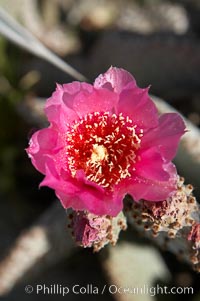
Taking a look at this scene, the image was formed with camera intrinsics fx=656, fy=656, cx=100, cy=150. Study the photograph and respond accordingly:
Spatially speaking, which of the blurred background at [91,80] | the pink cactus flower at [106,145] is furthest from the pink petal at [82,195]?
the blurred background at [91,80]

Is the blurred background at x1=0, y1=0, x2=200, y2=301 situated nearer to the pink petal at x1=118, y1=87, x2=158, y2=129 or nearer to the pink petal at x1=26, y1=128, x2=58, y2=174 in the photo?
the pink petal at x1=118, y1=87, x2=158, y2=129

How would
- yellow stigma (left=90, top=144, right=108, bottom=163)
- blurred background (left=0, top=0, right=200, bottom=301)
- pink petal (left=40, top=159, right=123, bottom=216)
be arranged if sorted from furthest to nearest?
blurred background (left=0, top=0, right=200, bottom=301) < yellow stigma (left=90, top=144, right=108, bottom=163) < pink petal (left=40, top=159, right=123, bottom=216)

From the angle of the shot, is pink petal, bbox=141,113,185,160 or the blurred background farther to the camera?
the blurred background

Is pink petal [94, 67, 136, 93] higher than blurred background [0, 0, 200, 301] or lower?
higher

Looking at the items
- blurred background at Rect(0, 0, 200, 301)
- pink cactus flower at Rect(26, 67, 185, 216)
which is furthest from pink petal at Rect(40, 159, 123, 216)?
blurred background at Rect(0, 0, 200, 301)

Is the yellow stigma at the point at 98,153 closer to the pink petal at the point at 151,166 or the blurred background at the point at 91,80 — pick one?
the pink petal at the point at 151,166

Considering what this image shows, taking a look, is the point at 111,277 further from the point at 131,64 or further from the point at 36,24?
the point at 36,24

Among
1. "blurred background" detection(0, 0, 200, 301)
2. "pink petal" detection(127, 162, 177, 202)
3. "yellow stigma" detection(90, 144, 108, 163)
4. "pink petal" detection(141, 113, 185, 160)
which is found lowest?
"blurred background" detection(0, 0, 200, 301)
